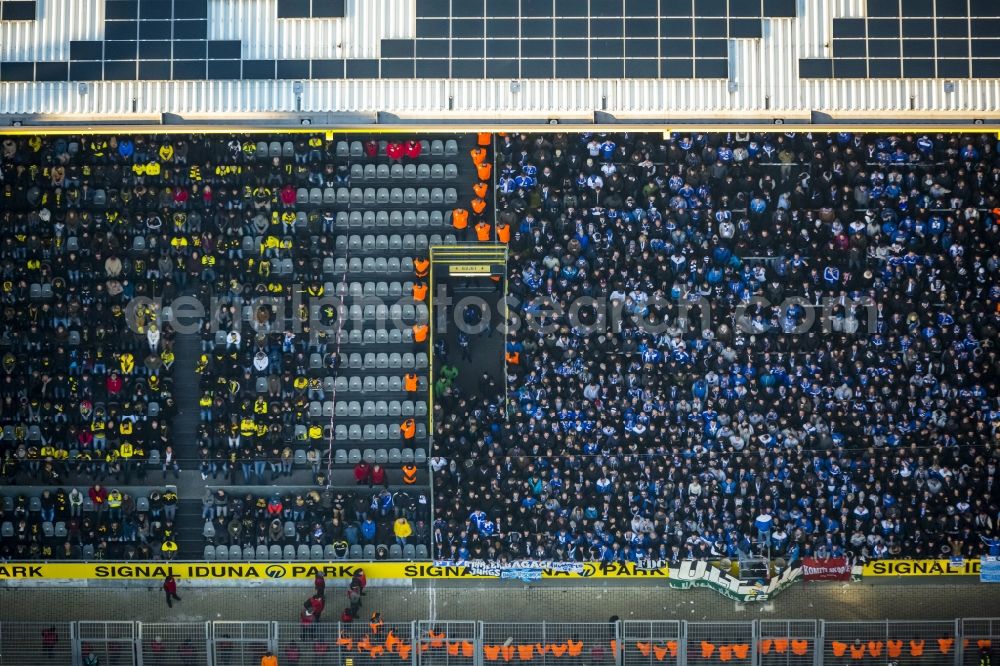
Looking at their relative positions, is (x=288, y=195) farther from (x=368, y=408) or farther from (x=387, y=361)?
(x=368, y=408)

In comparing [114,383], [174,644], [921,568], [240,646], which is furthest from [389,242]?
[921,568]

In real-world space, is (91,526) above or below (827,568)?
above

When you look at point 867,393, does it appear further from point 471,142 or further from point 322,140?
point 322,140

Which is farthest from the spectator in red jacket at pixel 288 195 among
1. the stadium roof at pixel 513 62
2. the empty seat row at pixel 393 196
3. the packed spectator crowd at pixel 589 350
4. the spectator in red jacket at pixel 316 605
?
the spectator in red jacket at pixel 316 605

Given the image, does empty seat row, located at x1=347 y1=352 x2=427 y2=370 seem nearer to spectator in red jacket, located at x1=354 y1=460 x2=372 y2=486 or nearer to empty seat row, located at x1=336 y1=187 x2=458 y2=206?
spectator in red jacket, located at x1=354 y1=460 x2=372 y2=486

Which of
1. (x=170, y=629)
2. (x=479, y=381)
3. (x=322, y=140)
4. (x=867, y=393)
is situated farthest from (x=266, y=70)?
(x=867, y=393)

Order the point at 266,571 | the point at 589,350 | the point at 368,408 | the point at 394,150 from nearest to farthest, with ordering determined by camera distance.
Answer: the point at 266,571
the point at 589,350
the point at 368,408
the point at 394,150
